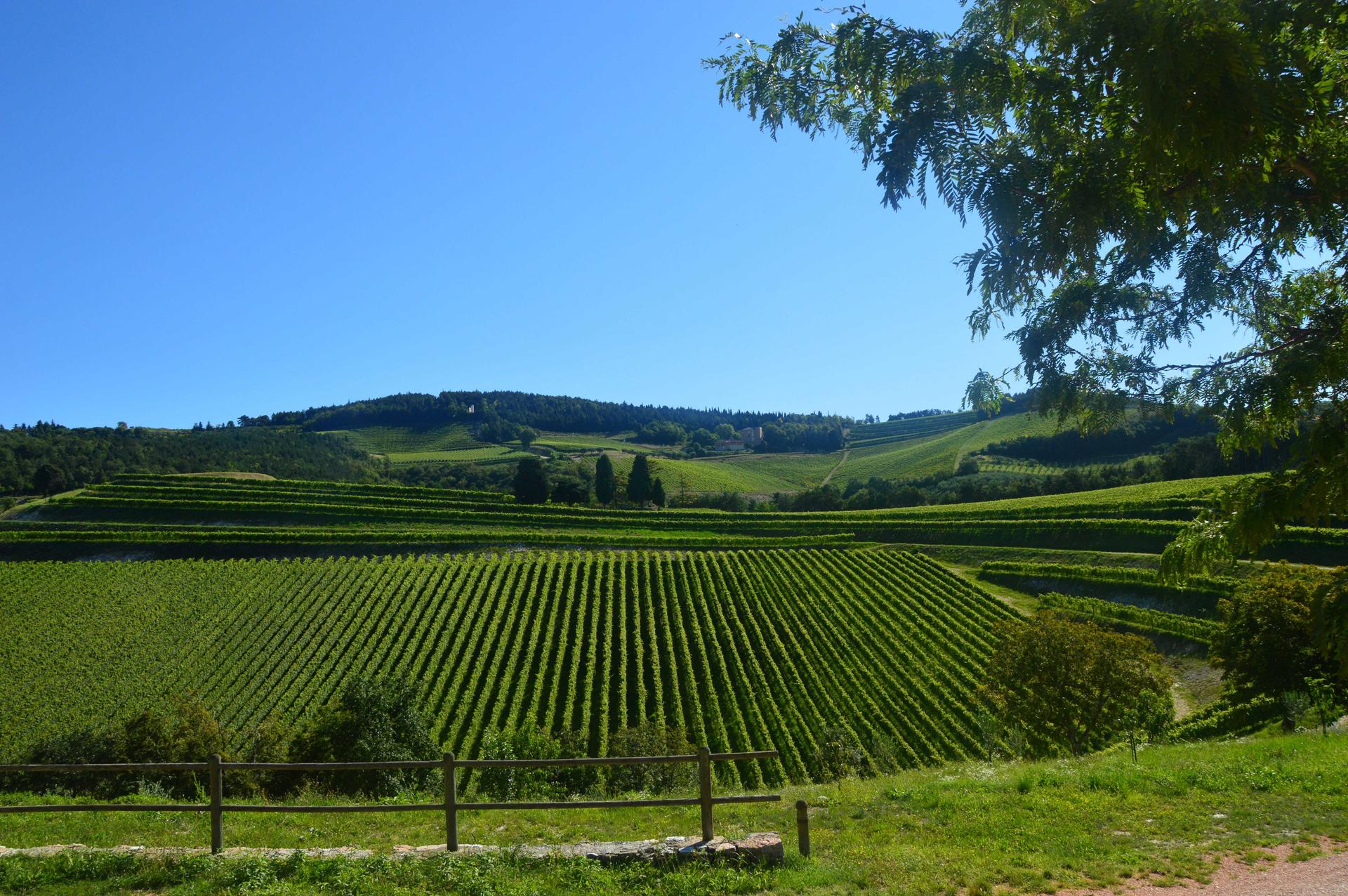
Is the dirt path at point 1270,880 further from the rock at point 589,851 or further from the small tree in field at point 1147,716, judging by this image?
the small tree in field at point 1147,716

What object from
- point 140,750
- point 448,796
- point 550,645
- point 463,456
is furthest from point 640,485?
point 448,796

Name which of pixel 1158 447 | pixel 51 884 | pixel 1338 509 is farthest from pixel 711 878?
pixel 1158 447

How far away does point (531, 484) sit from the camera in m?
102

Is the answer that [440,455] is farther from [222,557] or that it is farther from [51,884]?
[51,884]

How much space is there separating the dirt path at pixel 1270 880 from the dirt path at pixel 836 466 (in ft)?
421

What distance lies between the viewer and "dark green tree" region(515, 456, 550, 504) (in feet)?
334

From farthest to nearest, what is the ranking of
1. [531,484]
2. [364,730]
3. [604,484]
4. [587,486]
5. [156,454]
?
[156,454]
[604,484]
[587,486]
[531,484]
[364,730]

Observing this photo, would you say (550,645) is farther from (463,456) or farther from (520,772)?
(463,456)

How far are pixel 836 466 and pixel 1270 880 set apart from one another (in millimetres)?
153806

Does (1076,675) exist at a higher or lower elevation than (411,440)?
lower

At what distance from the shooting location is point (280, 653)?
45625 millimetres

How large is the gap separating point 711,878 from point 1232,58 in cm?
760

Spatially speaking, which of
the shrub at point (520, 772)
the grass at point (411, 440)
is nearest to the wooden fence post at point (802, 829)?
the shrub at point (520, 772)

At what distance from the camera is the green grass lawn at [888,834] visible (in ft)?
26.0
